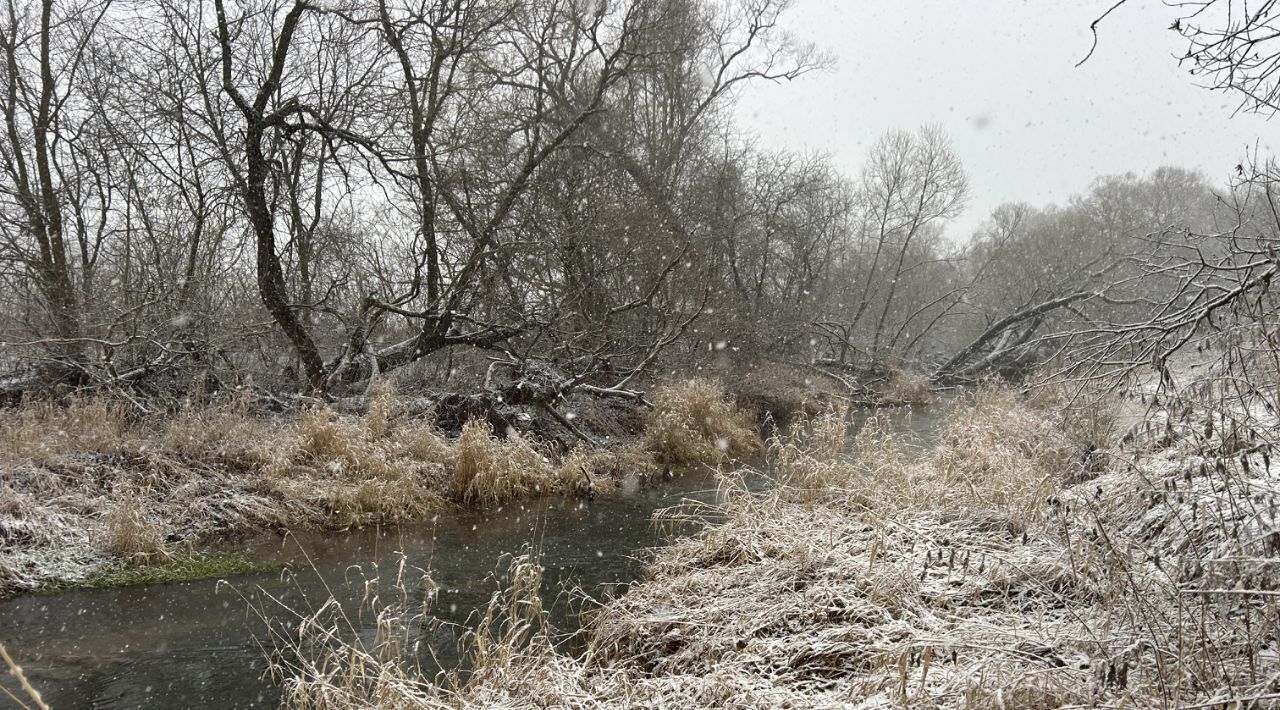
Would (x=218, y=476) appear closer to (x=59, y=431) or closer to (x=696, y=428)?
(x=59, y=431)

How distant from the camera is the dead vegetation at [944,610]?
9.56 ft

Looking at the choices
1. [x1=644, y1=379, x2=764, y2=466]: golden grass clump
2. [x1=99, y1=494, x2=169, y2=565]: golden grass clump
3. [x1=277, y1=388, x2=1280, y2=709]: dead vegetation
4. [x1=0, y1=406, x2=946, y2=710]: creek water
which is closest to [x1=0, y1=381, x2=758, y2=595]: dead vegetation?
[x1=99, y1=494, x2=169, y2=565]: golden grass clump

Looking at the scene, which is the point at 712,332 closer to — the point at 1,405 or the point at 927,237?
the point at 1,405

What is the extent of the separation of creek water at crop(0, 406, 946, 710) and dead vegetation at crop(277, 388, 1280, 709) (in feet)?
1.67

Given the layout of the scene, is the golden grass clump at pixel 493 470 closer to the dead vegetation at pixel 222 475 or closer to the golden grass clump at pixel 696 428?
the dead vegetation at pixel 222 475

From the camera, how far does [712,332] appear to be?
16.9 metres

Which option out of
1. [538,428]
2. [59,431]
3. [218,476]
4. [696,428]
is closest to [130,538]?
[218,476]

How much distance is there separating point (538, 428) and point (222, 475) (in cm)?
444

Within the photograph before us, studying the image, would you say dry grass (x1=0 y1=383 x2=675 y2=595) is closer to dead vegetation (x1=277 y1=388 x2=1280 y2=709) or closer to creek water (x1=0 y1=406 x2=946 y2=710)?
creek water (x1=0 y1=406 x2=946 y2=710)

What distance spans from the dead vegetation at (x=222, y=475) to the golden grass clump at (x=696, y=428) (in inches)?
56.6

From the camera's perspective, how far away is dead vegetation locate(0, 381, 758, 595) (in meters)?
6.60

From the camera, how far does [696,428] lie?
1265 cm

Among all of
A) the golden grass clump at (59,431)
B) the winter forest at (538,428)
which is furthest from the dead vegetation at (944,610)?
the golden grass clump at (59,431)

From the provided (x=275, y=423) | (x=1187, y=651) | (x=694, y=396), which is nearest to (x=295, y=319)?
(x=275, y=423)
